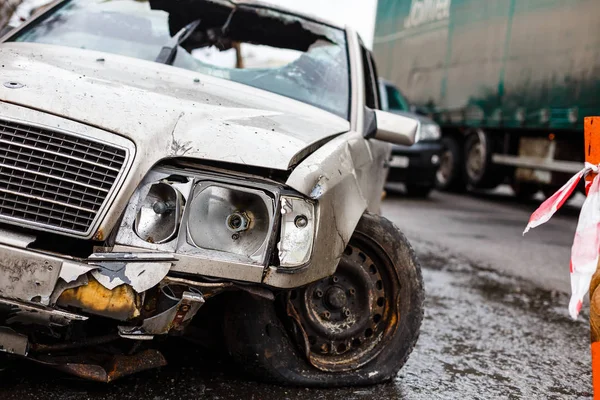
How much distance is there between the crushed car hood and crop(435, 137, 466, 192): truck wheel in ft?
43.1

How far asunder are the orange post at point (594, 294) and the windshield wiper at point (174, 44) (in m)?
2.09

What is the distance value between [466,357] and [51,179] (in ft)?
7.65

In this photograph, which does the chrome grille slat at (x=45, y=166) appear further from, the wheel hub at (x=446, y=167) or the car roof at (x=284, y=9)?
the wheel hub at (x=446, y=167)

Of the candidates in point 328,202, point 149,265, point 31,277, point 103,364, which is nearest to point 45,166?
point 31,277

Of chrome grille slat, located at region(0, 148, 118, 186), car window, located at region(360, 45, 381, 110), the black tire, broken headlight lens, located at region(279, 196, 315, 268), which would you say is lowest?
the black tire

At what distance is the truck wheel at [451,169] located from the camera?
16.5 m

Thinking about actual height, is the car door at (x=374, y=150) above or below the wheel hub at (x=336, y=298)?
above

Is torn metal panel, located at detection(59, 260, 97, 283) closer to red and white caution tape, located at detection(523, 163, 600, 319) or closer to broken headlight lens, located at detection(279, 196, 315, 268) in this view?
broken headlight lens, located at detection(279, 196, 315, 268)

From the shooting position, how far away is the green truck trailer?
12258mm

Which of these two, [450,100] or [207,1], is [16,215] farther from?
[450,100]

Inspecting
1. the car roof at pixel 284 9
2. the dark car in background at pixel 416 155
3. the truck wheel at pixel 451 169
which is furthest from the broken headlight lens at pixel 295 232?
the truck wheel at pixel 451 169

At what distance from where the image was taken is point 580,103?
12070mm

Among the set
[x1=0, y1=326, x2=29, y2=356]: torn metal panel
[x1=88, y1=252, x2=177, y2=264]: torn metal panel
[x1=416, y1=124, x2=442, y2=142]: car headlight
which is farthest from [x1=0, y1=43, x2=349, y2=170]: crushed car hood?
[x1=416, y1=124, x2=442, y2=142]: car headlight

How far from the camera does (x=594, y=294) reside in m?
2.71
